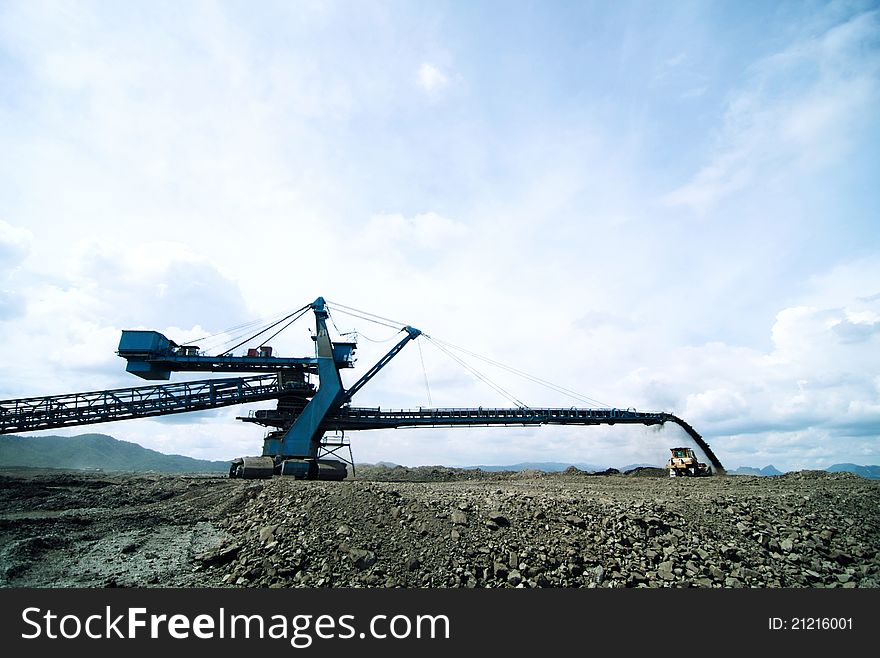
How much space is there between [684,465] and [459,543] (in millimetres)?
28188

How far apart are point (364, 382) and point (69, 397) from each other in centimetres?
2074

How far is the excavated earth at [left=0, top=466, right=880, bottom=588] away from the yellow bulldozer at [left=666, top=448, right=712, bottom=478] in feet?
54.8

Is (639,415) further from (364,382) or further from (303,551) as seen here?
(303,551)

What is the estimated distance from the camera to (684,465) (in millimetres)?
31891

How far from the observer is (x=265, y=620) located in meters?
8.70

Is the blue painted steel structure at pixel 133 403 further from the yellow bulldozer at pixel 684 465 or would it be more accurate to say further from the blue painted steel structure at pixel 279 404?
the yellow bulldozer at pixel 684 465

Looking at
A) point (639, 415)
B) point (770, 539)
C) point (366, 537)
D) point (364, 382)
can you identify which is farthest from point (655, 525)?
point (639, 415)

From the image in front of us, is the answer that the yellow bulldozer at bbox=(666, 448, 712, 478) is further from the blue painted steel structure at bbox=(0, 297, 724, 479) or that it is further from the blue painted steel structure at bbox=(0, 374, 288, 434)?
the blue painted steel structure at bbox=(0, 374, 288, 434)

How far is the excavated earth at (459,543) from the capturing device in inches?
398

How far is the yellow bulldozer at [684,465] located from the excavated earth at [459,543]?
54.8 ft

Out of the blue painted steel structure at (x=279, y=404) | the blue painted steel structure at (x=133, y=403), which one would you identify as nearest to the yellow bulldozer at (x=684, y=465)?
the blue painted steel structure at (x=279, y=404)

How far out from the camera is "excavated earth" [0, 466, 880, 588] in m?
10.1

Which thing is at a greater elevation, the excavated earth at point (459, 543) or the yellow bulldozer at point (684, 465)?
the excavated earth at point (459, 543)

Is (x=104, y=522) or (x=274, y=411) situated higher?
(x=274, y=411)
